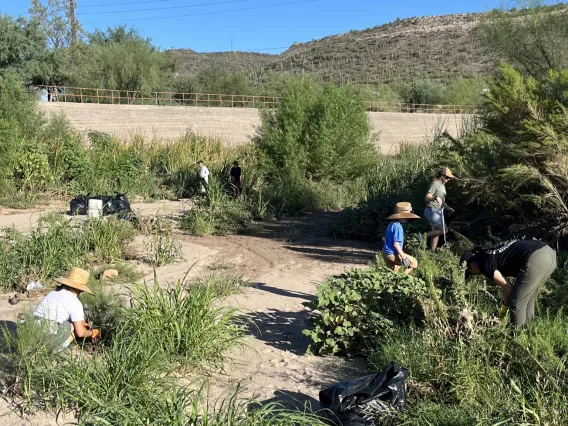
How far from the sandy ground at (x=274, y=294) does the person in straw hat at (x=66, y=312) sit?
0.65 m

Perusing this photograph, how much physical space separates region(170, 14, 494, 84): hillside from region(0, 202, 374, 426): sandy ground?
50.4 m

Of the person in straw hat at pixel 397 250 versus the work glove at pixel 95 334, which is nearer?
the work glove at pixel 95 334

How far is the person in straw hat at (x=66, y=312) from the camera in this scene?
5.30 m

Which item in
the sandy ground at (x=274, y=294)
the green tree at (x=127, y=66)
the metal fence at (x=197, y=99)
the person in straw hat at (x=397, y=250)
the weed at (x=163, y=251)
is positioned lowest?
the sandy ground at (x=274, y=294)

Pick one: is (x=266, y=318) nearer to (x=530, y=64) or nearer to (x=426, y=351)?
(x=426, y=351)

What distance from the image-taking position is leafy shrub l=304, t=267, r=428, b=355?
232 inches

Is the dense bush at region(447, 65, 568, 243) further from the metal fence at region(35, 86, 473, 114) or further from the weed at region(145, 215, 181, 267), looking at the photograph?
the metal fence at region(35, 86, 473, 114)

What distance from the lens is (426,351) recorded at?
502cm

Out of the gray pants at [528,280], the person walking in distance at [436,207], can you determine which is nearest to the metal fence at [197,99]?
the person walking in distance at [436,207]

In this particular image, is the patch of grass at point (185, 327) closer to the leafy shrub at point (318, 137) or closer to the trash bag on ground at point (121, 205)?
the trash bag on ground at point (121, 205)

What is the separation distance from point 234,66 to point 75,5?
55.9 metres

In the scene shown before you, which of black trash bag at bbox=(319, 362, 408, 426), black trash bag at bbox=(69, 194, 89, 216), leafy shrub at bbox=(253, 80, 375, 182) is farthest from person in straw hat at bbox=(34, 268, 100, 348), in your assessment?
leafy shrub at bbox=(253, 80, 375, 182)

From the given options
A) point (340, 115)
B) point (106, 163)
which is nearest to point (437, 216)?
point (340, 115)

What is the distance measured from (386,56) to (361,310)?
76821 mm
